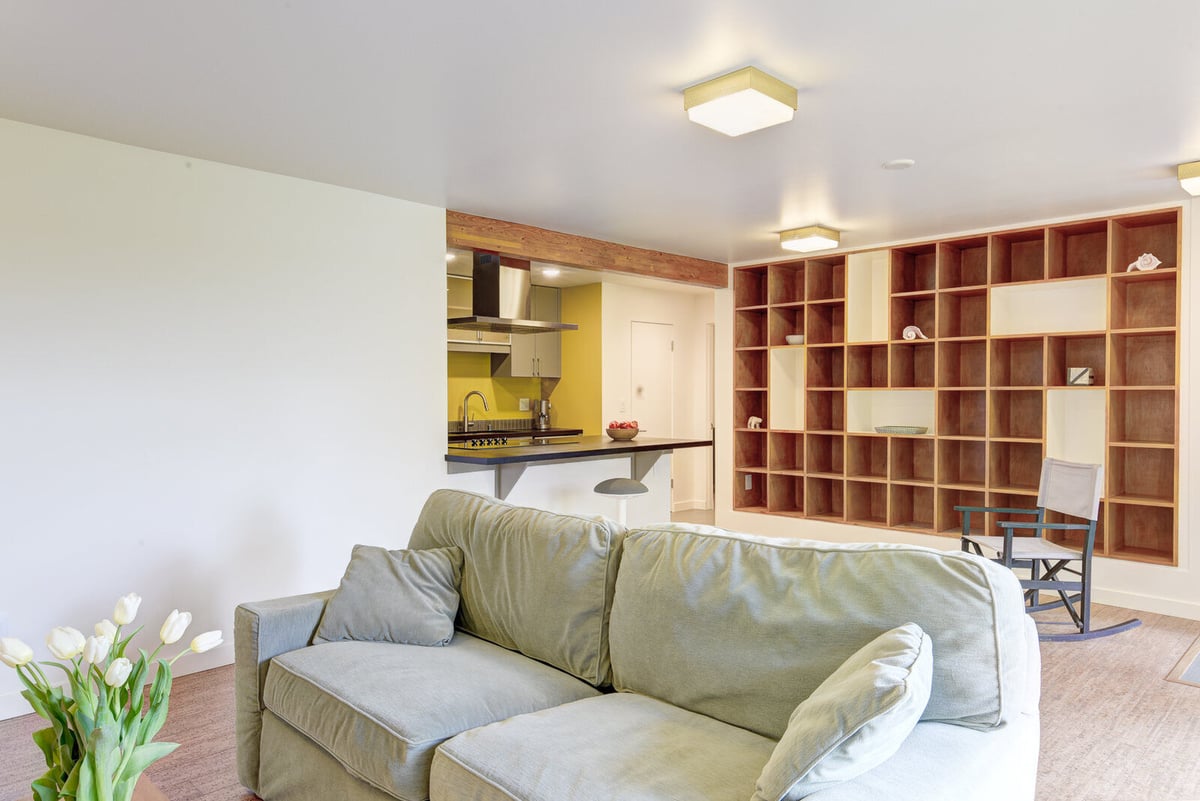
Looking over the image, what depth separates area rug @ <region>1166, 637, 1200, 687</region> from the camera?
3559 mm

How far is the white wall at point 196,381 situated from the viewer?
3.25m

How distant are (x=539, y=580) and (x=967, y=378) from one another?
4.61 m

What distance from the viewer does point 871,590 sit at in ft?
5.90

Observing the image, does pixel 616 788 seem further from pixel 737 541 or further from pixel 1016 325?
pixel 1016 325

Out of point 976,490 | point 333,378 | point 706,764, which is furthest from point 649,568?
point 976,490

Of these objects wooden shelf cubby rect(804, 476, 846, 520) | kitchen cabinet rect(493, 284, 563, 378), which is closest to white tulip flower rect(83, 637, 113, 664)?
wooden shelf cubby rect(804, 476, 846, 520)

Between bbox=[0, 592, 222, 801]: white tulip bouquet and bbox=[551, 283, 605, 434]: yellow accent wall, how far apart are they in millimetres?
6289

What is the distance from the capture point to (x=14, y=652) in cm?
133

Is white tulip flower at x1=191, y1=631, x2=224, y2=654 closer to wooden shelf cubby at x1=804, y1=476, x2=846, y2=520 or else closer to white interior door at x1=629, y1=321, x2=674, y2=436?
wooden shelf cubby at x1=804, y1=476, x2=846, y2=520

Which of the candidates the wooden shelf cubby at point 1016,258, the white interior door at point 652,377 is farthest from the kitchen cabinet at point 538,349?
the wooden shelf cubby at point 1016,258

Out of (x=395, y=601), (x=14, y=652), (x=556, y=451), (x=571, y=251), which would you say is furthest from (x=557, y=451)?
(x=14, y=652)

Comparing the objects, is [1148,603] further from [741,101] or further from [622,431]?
[741,101]

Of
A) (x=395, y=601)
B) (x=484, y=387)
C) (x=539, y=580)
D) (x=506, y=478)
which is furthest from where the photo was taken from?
(x=484, y=387)

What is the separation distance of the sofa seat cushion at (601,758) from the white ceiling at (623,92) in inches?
77.0
